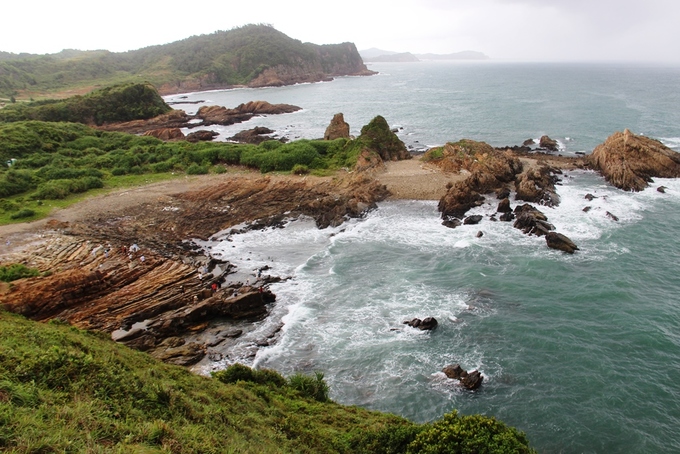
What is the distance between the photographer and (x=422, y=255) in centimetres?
2883

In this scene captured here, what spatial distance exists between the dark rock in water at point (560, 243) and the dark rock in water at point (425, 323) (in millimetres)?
13237

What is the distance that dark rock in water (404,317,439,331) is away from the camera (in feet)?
68.4

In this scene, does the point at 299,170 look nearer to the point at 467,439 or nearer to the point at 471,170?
the point at 471,170

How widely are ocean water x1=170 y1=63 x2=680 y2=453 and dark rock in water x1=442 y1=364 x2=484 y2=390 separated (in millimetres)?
357

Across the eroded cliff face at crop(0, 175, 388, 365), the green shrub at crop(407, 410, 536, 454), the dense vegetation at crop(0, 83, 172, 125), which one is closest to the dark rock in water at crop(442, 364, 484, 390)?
the green shrub at crop(407, 410, 536, 454)

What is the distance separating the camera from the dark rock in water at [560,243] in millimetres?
28375

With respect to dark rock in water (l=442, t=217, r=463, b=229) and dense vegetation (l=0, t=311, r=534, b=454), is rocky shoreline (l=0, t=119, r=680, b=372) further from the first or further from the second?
dense vegetation (l=0, t=311, r=534, b=454)

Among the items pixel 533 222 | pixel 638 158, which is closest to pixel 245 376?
pixel 533 222

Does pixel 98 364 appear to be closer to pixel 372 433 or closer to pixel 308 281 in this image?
pixel 372 433

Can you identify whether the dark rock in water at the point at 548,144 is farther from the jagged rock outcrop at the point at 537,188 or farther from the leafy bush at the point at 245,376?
the leafy bush at the point at 245,376

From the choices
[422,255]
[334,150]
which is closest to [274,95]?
[334,150]

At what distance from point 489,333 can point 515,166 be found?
2896cm

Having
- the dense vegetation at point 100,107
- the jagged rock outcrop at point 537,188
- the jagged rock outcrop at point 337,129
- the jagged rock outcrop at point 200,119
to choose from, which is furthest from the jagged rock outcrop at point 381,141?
the dense vegetation at point 100,107

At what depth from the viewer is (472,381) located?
56.0ft
